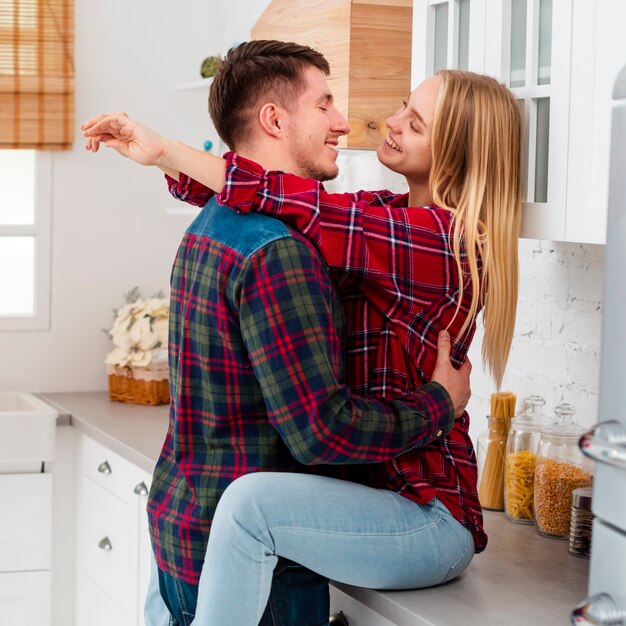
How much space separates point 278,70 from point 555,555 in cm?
92

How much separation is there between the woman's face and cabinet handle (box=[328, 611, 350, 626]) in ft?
2.35

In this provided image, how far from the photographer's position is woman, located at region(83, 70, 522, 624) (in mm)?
1414

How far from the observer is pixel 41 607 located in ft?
9.56

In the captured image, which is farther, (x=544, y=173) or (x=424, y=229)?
(x=544, y=173)

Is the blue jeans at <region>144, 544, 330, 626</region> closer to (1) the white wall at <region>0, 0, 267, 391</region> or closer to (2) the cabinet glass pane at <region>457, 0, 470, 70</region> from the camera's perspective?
(2) the cabinet glass pane at <region>457, 0, 470, 70</region>

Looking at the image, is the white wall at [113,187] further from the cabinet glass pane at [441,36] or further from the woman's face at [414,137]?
the woman's face at [414,137]

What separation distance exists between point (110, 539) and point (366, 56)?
1393 millimetres

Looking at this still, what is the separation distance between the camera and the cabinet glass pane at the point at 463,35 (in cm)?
178

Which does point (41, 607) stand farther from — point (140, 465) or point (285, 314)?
point (285, 314)

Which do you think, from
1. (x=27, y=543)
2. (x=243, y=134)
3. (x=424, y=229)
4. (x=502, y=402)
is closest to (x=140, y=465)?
(x=27, y=543)

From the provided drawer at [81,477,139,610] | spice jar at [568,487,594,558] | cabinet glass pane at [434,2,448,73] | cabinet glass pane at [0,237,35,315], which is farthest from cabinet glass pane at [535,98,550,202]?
cabinet glass pane at [0,237,35,315]

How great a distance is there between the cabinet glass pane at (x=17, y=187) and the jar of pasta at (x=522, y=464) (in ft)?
6.42

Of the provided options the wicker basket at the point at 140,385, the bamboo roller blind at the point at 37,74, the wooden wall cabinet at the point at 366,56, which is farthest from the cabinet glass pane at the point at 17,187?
the wooden wall cabinet at the point at 366,56

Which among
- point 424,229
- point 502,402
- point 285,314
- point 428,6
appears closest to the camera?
point 285,314
